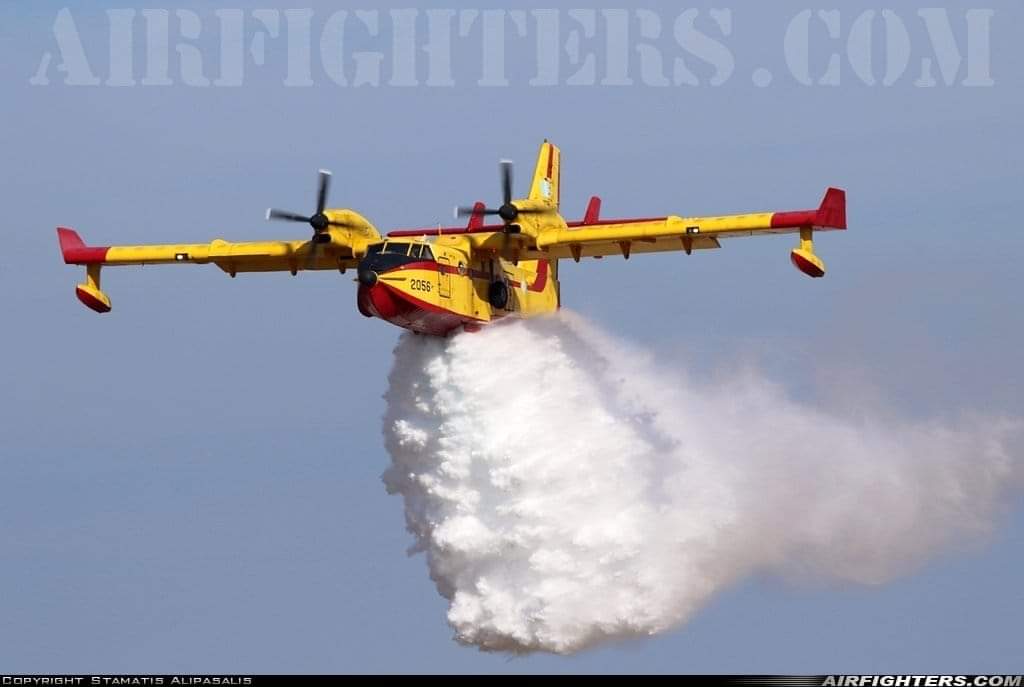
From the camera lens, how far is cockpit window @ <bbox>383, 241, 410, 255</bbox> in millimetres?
42438

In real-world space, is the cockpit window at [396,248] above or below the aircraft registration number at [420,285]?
above

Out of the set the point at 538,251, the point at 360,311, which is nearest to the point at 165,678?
the point at 360,311

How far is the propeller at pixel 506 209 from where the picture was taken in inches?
1725

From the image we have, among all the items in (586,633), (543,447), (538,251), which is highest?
(538,251)

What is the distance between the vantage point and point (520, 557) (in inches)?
1716

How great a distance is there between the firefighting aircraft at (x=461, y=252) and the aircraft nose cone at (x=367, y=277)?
0.02 meters

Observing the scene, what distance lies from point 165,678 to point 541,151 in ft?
57.6

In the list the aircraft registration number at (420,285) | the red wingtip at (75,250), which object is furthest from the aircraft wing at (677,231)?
the red wingtip at (75,250)

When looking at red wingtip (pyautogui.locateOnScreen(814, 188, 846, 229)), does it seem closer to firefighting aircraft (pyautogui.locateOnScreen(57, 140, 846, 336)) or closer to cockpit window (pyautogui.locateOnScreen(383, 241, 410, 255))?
firefighting aircraft (pyautogui.locateOnScreen(57, 140, 846, 336))

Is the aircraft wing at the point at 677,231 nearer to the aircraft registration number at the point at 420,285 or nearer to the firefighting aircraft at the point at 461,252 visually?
the firefighting aircraft at the point at 461,252

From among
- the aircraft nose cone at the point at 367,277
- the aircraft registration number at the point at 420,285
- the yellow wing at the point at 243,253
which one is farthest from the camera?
the yellow wing at the point at 243,253

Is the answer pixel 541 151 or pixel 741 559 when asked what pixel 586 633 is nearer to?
pixel 741 559

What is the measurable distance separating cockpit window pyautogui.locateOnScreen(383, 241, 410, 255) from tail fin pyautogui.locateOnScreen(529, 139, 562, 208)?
20.2ft

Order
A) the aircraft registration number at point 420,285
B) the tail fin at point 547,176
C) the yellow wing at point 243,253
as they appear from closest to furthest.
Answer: the aircraft registration number at point 420,285 < the yellow wing at point 243,253 < the tail fin at point 547,176
